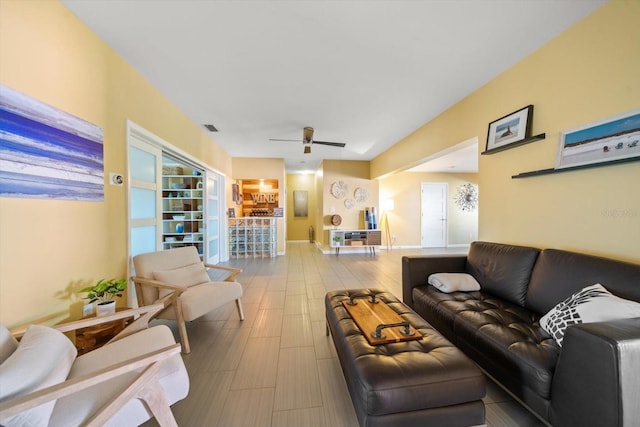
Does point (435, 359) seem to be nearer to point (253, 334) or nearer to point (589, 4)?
point (253, 334)

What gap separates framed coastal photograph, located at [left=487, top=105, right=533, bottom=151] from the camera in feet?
7.17

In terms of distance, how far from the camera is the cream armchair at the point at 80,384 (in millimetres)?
805

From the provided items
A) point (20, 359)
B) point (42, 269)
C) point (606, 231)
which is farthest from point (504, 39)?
point (42, 269)

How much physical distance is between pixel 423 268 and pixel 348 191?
4.36 m

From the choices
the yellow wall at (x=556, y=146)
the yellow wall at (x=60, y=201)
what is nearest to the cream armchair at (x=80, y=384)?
the yellow wall at (x=60, y=201)

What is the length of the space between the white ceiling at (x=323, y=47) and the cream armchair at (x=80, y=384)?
214cm

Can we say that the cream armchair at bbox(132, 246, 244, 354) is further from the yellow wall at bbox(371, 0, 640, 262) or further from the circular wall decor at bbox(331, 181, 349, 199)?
the circular wall decor at bbox(331, 181, 349, 199)

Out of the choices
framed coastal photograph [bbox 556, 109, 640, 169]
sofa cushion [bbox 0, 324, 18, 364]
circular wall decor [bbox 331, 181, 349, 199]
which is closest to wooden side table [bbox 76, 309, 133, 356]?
sofa cushion [bbox 0, 324, 18, 364]

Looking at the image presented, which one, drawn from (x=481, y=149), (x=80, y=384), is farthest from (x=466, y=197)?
(x=80, y=384)

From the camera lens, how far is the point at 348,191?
664cm

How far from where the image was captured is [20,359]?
909 mm

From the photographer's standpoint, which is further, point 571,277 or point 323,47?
point 323,47

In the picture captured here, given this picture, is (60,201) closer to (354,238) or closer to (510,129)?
(510,129)

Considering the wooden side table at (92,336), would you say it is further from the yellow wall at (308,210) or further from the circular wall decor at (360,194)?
the yellow wall at (308,210)
